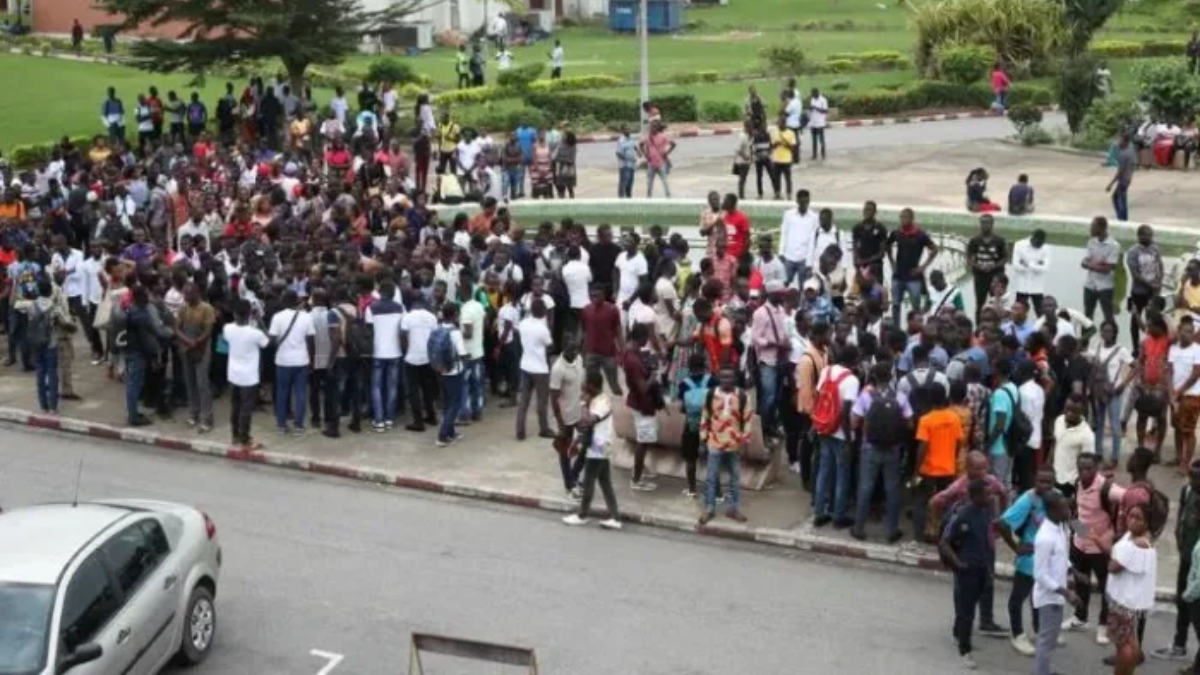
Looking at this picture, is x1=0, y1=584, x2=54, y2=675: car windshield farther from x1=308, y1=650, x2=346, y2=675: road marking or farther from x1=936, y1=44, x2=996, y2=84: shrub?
x1=936, y1=44, x2=996, y2=84: shrub

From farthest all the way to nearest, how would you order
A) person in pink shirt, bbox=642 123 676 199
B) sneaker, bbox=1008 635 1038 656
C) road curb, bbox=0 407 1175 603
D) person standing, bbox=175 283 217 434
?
person in pink shirt, bbox=642 123 676 199, person standing, bbox=175 283 217 434, road curb, bbox=0 407 1175 603, sneaker, bbox=1008 635 1038 656

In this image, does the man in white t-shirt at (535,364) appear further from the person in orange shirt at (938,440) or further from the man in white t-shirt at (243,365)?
the person in orange shirt at (938,440)

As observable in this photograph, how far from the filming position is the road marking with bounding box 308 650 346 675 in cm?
1162

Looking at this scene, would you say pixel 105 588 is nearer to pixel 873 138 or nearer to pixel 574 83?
pixel 873 138

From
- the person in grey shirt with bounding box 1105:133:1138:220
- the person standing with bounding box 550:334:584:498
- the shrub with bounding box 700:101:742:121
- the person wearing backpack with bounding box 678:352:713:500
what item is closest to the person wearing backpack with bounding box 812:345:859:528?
the person wearing backpack with bounding box 678:352:713:500

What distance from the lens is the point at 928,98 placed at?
41500 millimetres

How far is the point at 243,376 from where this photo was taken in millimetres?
16375

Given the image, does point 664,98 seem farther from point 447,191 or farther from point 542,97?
point 447,191

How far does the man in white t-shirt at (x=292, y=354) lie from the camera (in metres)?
16.3

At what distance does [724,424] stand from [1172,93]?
2232 centimetres

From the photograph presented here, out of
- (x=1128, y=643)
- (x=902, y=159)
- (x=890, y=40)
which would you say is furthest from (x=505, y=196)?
(x=890, y=40)

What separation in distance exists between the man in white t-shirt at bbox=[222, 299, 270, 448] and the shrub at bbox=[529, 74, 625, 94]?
83.8 ft

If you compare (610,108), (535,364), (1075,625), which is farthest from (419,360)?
(610,108)

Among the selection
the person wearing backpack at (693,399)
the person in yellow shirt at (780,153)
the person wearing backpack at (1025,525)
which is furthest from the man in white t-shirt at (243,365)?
the person in yellow shirt at (780,153)
